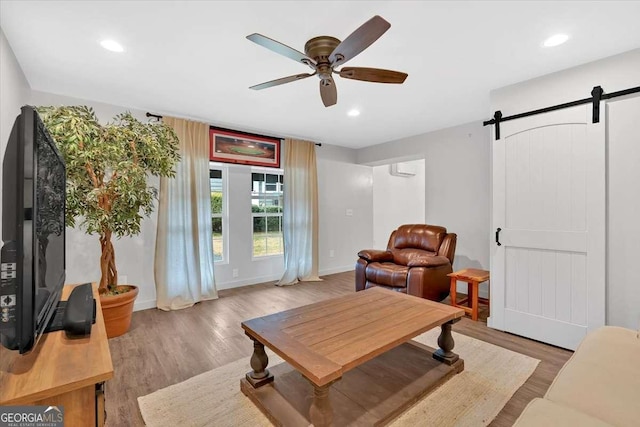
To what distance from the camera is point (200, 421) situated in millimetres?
1665

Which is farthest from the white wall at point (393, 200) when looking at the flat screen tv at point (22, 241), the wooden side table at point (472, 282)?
the flat screen tv at point (22, 241)

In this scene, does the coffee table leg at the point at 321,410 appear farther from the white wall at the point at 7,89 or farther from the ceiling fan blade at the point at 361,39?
the white wall at the point at 7,89

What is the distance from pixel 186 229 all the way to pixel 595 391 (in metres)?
3.79

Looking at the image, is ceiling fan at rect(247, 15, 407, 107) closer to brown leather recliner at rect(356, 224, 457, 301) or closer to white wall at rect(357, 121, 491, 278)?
brown leather recliner at rect(356, 224, 457, 301)

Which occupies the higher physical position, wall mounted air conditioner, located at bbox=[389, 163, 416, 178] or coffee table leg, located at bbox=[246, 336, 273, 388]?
wall mounted air conditioner, located at bbox=[389, 163, 416, 178]

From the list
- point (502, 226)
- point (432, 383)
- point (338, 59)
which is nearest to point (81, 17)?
point (338, 59)

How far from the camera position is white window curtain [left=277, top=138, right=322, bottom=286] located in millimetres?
4660

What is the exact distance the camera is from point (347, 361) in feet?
4.73

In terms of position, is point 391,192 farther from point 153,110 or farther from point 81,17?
point 81,17

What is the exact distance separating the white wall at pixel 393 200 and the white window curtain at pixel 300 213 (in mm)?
1935

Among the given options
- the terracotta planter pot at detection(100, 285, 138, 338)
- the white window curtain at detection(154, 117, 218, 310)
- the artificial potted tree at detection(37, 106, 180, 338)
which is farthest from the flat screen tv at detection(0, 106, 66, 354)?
the white window curtain at detection(154, 117, 218, 310)

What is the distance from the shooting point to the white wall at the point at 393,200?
21.3 feet

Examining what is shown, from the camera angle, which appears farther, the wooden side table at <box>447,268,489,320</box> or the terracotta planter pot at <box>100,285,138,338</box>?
the wooden side table at <box>447,268,489,320</box>

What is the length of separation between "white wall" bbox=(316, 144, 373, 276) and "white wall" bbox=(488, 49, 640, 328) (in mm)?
3610
